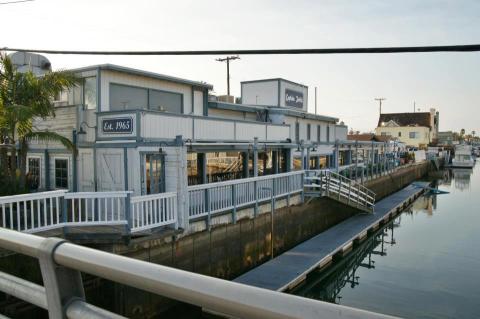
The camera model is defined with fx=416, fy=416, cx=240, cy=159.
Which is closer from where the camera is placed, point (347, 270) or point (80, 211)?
point (80, 211)

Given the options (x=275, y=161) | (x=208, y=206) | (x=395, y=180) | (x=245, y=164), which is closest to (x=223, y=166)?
(x=245, y=164)

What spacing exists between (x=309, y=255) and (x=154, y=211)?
279 inches

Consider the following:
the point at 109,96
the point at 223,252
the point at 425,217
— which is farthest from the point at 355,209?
the point at 109,96

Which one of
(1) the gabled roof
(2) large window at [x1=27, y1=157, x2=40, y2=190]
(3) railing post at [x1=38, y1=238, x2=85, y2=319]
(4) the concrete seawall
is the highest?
(1) the gabled roof

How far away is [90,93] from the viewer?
1411 centimetres

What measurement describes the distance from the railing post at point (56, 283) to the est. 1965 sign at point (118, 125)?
1136 centimetres

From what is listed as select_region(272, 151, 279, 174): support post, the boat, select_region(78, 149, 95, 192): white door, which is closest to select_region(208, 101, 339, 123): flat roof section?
select_region(272, 151, 279, 174): support post

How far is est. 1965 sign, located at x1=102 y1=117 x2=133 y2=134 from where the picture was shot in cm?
1272

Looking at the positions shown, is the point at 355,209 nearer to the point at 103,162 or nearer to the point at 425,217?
the point at 425,217

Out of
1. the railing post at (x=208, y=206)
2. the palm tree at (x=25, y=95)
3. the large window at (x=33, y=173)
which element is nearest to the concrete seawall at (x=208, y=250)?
the railing post at (x=208, y=206)

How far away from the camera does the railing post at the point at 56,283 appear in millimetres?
1627

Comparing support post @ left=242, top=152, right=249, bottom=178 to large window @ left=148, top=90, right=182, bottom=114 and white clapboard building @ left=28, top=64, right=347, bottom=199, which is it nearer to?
white clapboard building @ left=28, top=64, right=347, bottom=199

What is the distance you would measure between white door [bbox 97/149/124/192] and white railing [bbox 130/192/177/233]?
5.67 ft

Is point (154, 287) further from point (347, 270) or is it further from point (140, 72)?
point (347, 270)
